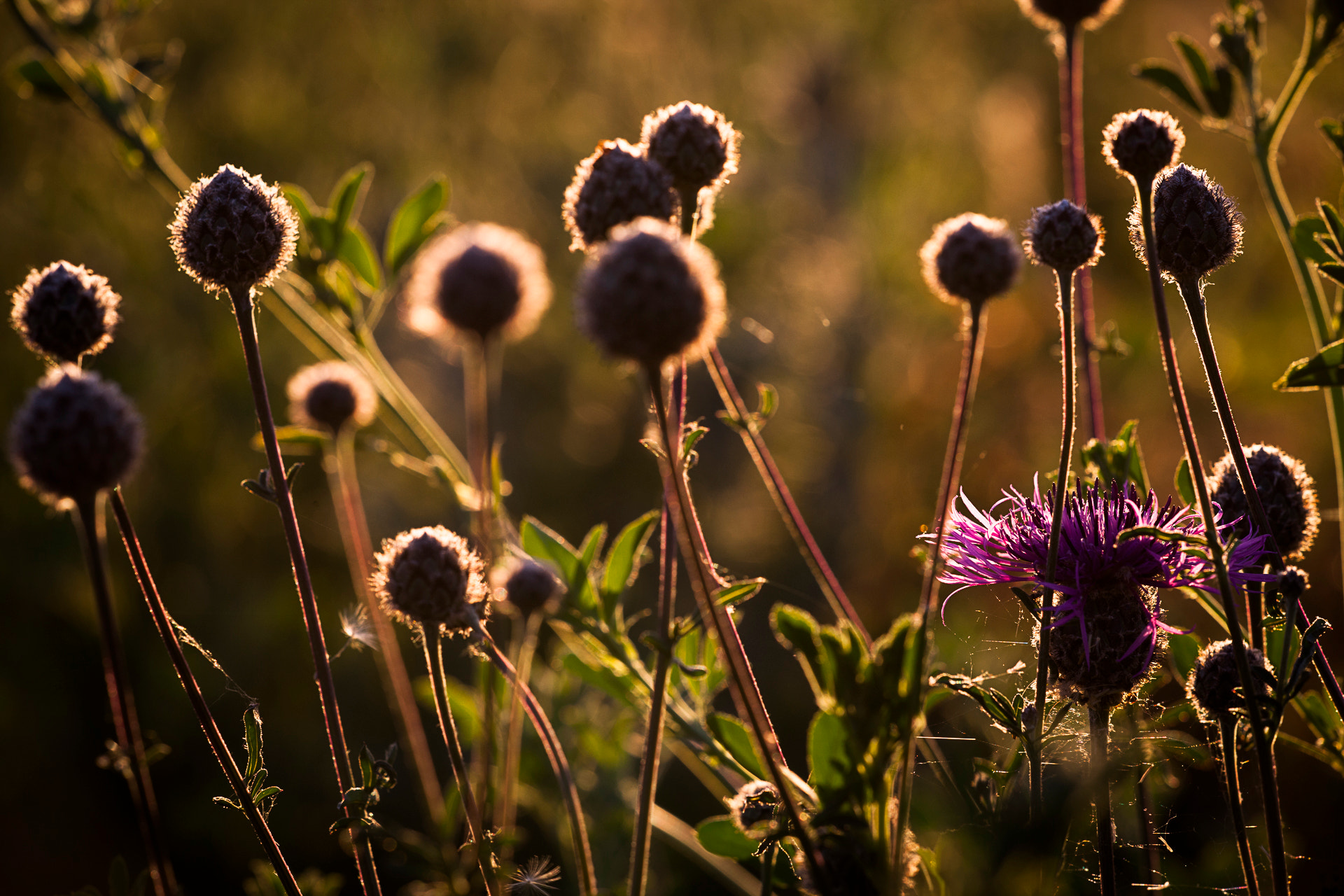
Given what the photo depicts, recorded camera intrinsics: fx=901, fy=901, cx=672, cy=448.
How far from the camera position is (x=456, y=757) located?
91cm

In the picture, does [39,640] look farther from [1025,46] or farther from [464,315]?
[1025,46]

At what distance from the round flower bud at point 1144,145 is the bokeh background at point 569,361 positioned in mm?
582

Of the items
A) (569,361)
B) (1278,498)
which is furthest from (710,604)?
(569,361)

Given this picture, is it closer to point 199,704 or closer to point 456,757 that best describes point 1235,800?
point 456,757

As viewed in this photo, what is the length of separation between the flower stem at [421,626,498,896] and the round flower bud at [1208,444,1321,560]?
0.91 metres

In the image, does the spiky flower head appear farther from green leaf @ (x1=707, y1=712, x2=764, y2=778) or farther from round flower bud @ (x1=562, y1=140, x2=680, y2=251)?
round flower bud @ (x1=562, y1=140, x2=680, y2=251)

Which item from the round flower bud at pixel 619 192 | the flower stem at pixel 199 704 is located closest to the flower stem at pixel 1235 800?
the round flower bud at pixel 619 192

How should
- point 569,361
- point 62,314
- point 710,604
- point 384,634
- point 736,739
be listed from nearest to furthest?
1. point 710,604
2. point 62,314
3. point 736,739
4. point 384,634
5. point 569,361

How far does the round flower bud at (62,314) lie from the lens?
993 mm

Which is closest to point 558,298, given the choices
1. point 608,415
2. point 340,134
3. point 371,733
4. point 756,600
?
point 608,415

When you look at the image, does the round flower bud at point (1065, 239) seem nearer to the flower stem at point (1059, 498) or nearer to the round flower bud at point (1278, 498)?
the flower stem at point (1059, 498)

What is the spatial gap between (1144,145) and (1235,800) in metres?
0.65

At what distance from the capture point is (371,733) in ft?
11.8

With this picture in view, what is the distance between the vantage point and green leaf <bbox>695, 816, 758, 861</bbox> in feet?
3.46
